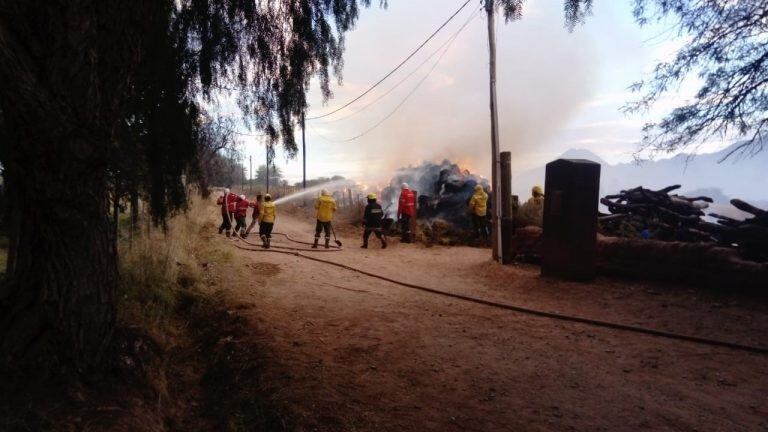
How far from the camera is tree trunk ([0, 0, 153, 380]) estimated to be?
98.5 inches

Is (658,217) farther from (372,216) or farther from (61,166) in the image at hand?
(61,166)

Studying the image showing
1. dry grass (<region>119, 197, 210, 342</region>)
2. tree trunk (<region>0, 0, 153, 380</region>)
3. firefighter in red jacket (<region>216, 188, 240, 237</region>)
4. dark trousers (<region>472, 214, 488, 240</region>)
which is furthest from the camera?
firefighter in red jacket (<region>216, 188, 240, 237</region>)

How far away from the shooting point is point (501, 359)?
4.51m

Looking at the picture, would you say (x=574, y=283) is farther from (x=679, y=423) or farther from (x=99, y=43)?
(x=99, y=43)

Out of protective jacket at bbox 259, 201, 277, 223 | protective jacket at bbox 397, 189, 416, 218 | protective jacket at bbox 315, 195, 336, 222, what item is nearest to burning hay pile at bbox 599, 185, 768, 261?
protective jacket at bbox 397, 189, 416, 218

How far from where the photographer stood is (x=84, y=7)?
2.65 meters

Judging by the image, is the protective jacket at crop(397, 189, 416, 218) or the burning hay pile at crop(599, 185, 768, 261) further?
the protective jacket at crop(397, 189, 416, 218)

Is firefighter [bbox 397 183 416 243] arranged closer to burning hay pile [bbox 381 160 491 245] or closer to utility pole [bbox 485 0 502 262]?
burning hay pile [bbox 381 160 491 245]

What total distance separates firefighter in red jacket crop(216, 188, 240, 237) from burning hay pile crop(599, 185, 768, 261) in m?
11.0

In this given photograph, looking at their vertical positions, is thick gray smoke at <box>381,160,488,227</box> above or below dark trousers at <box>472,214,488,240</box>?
above

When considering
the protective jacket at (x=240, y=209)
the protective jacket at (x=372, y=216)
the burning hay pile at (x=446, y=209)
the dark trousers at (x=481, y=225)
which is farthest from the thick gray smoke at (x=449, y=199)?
the protective jacket at (x=240, y=209)

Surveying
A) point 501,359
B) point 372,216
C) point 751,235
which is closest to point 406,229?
point 372,216

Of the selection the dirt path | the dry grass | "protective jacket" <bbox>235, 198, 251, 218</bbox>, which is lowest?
the dirt path

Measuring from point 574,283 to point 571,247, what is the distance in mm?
664
